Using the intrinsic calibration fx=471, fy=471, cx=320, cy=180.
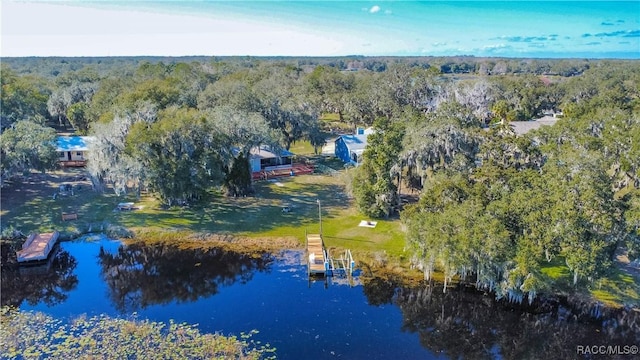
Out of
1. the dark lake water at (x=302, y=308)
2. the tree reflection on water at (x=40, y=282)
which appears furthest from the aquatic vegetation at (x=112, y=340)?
the tree reflection on water at (x=40, y=282)

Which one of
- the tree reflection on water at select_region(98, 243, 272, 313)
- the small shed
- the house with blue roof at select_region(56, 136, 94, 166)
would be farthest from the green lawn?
the house with blue roof at select_region(56, 136, 94, 166)

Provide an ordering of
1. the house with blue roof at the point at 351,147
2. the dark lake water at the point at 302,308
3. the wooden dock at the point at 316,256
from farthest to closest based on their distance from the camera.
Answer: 1. the house with blue roof at the point at 351,147
2. the wooden dock at the point at 316,256
3. the dark lake water at the point at 302,308

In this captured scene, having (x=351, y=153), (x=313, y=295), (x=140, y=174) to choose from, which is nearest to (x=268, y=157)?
(x=351, y=153)

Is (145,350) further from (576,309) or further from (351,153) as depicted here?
(351,153)

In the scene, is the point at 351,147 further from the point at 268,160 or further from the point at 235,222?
the point at 235,222

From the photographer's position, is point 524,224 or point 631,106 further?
point 631,106

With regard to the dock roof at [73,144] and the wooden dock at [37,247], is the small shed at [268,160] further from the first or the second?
the wooden dock at [37,247]
